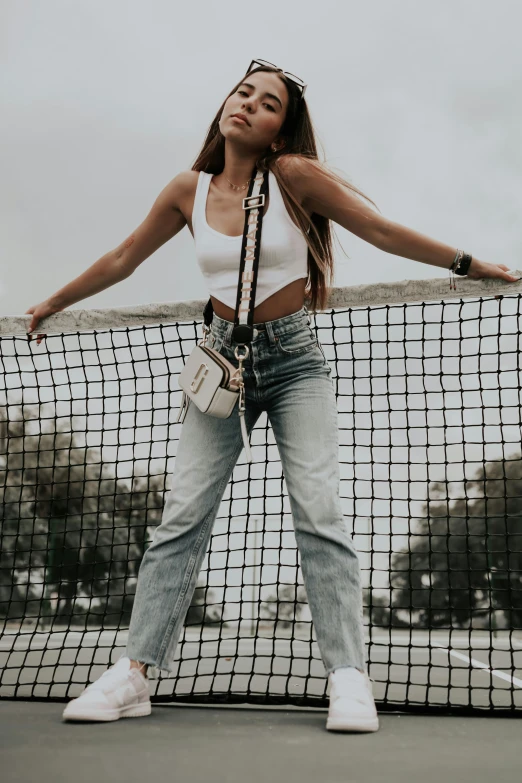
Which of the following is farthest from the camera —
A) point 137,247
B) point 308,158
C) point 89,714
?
point 137,247

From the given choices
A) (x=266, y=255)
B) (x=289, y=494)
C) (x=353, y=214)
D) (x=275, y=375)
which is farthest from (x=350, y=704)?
(x=353, y=214)

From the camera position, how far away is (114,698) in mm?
2561

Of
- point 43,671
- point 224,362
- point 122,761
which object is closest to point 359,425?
point 224,362

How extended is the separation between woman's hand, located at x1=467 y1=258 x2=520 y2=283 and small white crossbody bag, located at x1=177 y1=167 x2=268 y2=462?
0.84 metres

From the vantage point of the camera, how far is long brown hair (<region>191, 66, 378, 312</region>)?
2934 millimetres

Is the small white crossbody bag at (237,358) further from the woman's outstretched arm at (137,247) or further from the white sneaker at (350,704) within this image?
the white sneaker at (350,704)

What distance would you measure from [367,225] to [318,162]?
0.31 m

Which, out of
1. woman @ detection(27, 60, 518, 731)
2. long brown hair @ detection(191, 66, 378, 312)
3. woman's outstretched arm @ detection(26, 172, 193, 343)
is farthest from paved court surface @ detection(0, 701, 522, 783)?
woman's outstretched arm @ detection(26, 172, 193, 343)

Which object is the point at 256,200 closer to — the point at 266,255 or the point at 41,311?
the point at 266,255

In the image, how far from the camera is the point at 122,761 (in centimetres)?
203

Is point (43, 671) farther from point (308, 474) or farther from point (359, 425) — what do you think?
point (308, 474)

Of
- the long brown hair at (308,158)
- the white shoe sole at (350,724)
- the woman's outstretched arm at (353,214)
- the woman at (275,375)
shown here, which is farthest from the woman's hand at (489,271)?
the white shoe sole at (350,724)

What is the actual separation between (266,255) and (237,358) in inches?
14.6

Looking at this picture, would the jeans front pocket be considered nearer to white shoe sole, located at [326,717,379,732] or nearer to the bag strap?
the bag strap
